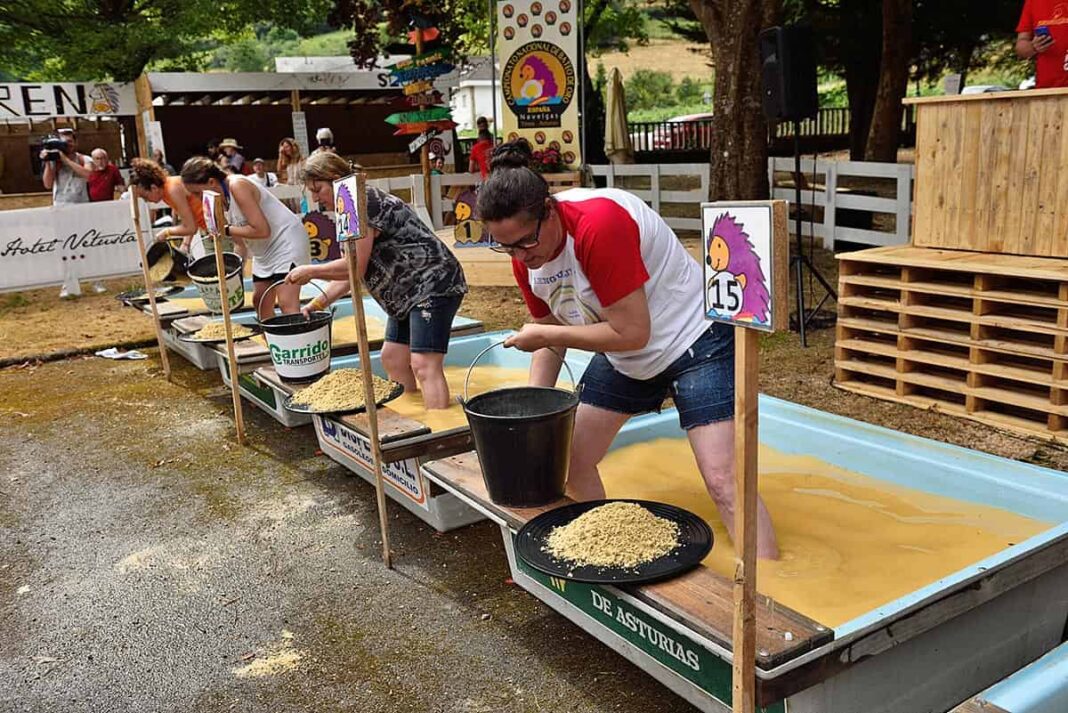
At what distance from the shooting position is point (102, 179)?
11.0 m

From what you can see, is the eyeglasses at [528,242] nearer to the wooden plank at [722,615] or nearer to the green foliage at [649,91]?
the wooden plank at [722,615]

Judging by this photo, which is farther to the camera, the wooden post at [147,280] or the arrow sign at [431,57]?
the arrow sign at [431,57]

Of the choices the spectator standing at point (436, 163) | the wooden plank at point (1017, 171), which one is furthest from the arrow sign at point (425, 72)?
the wooden plank at point (1017, 171)

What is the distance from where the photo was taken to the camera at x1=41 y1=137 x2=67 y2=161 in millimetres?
10039

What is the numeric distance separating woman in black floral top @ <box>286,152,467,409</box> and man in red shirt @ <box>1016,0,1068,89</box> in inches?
138

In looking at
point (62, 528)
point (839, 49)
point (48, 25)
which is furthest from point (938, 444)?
point (48, 25)

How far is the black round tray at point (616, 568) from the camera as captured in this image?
90.9 inches

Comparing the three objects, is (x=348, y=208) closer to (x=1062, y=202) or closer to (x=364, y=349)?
(x=364, y=349)

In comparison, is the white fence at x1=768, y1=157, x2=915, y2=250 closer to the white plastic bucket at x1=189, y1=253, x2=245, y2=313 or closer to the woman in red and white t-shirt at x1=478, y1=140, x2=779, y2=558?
the white plastic bucket at x1=189, y1=253, x2=245, y2=313

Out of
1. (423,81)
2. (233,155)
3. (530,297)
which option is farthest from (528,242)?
(233,155)

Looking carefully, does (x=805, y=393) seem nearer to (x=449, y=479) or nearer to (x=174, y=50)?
(x=449, y=479)

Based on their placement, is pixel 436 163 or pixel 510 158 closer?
pixel 510 158

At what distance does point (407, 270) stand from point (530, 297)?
138cm

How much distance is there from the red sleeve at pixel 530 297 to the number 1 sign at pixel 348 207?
677 mm
